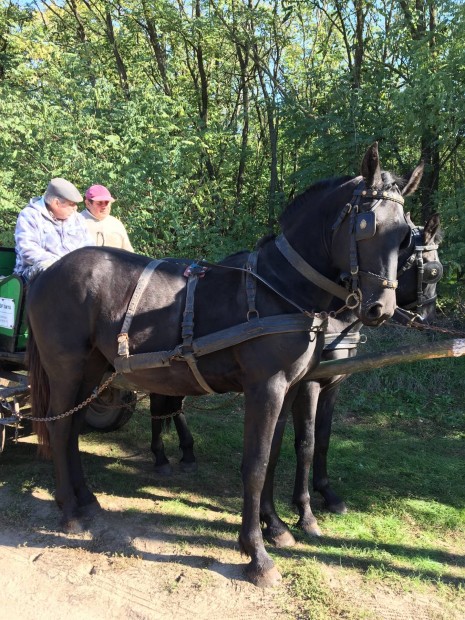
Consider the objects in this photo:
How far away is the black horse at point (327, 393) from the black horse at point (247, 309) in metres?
0.37

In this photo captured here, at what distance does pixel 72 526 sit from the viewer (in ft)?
11.0

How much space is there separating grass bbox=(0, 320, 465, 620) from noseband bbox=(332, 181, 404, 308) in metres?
1.55

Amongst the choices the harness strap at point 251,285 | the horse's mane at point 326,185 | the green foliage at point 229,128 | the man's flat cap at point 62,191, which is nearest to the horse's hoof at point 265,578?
the harness strap at point 251,285

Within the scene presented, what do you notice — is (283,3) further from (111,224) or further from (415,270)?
(415,270)

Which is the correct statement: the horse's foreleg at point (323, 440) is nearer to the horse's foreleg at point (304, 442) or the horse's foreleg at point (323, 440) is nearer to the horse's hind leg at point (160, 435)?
the horse's foreleg at point (304, 442)

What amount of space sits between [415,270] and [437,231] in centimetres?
43

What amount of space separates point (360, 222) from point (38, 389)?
2.52m

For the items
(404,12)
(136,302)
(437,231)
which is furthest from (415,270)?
(404,12)

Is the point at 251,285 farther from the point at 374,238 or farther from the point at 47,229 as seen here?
the point at 47,229

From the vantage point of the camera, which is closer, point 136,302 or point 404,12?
point 136,302

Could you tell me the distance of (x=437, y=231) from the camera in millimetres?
3518

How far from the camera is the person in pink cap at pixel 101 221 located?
484cm

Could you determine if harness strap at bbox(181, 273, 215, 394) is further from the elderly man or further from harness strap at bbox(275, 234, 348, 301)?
the elderly man

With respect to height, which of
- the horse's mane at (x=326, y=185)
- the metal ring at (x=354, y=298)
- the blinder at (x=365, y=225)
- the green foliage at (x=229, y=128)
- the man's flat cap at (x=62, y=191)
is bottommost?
the metal ring at (x=354, y=298)
